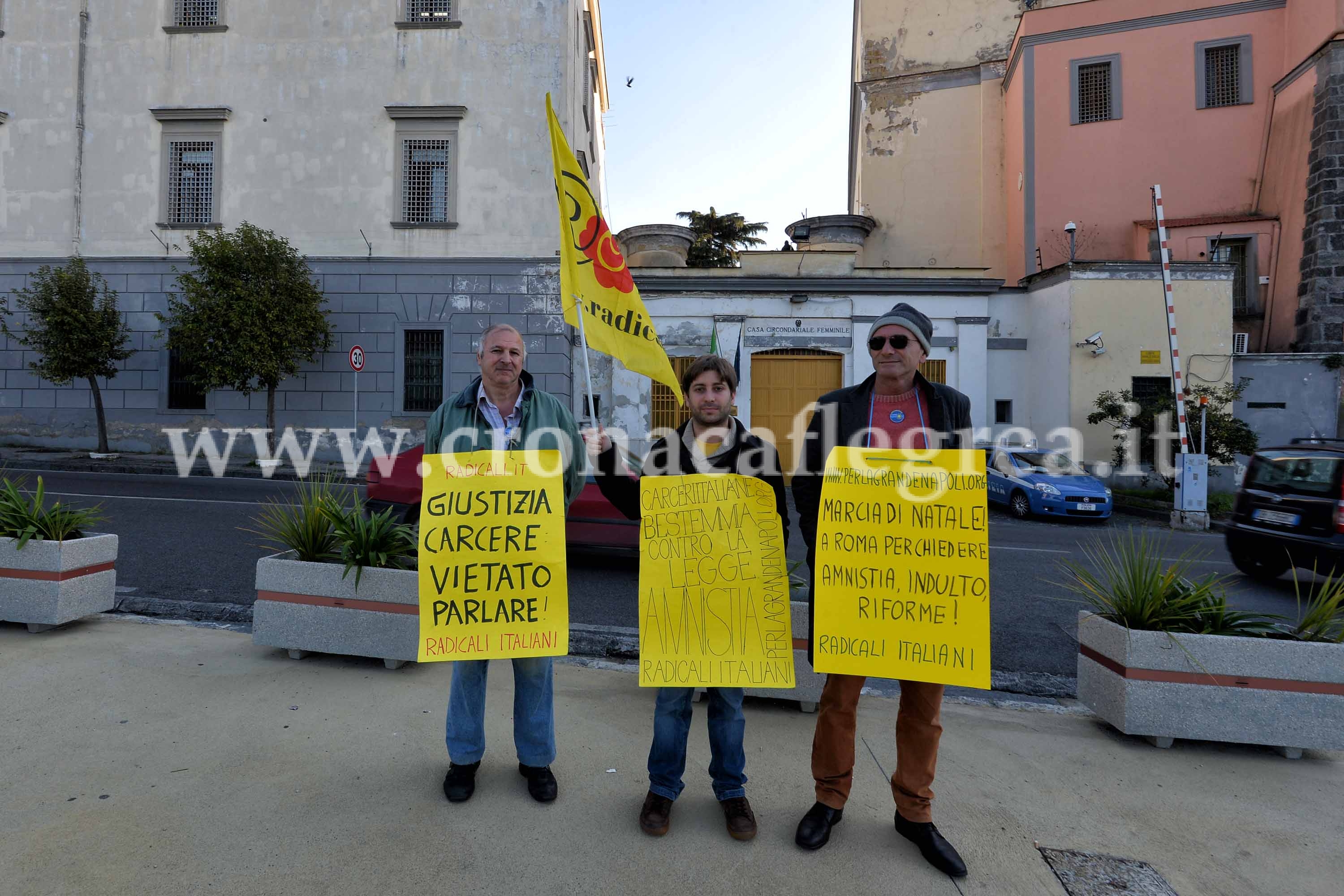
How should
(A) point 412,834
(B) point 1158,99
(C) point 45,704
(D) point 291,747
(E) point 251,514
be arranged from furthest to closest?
1. (B) point 1158,99
2. (E) point 251,514
3. (C) point 45,704
4. (D) point 291,747
5. (A) point 412,834

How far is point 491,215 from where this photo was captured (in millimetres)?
17516

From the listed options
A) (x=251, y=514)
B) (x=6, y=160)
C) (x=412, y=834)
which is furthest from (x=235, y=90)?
(x=412, y=834)

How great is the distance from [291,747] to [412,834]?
99 centimetres

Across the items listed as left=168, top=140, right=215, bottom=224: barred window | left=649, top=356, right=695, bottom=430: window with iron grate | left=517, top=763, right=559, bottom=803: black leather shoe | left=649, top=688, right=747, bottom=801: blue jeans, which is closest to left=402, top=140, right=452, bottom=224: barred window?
left=168, top=140, right=215, bottom=224: barred window

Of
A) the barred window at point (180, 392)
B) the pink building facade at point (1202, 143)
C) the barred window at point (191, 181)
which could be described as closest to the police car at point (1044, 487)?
the pink building facade at point (1202, 143)

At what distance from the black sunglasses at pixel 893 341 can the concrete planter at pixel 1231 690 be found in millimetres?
2082

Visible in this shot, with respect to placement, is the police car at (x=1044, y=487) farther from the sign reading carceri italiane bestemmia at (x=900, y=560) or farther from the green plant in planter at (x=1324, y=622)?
the sign reading carceri italiane bestemmia at (x=900, y=560)

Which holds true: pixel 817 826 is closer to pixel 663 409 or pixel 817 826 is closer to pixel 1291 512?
pixel 1291 512

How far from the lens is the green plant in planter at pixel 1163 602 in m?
3.78

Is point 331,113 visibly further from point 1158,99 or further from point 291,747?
point 1158,99

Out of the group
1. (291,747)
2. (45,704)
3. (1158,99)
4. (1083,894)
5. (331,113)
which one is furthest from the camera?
(1158,99)

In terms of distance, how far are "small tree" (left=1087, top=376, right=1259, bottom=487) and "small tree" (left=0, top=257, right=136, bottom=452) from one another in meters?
21.9

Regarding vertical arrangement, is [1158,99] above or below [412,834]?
above

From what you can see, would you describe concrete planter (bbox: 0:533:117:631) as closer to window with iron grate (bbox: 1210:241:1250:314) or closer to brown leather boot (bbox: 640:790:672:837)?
brown leather boot (bbox: 640:790:672:837)
